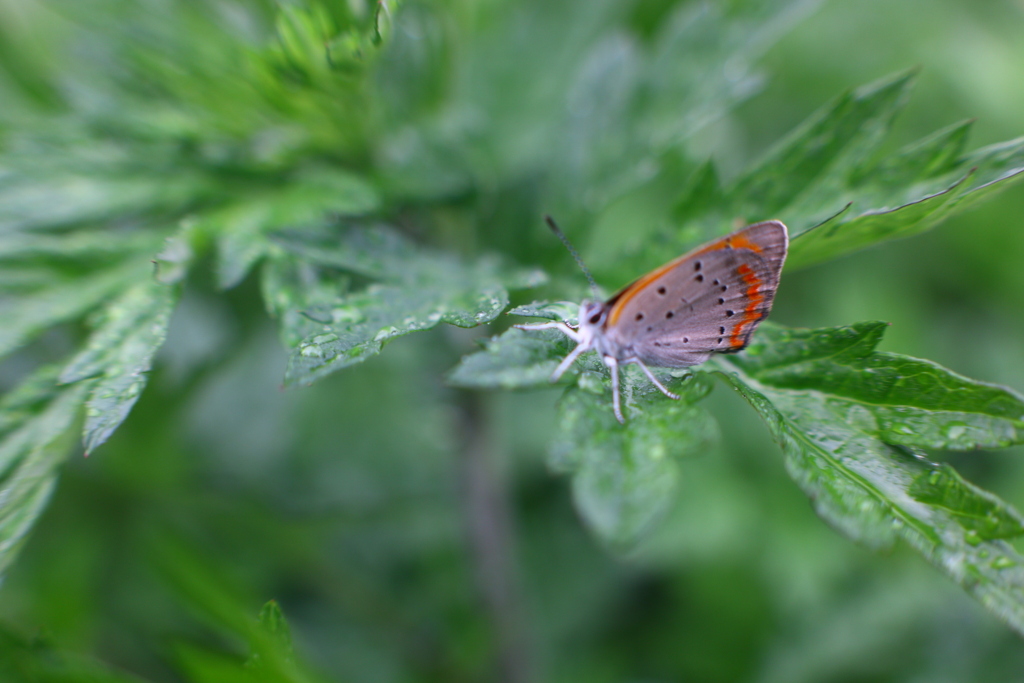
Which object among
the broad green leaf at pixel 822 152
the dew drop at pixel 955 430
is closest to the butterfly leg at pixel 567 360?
the broad green leaf at pixel 822 152

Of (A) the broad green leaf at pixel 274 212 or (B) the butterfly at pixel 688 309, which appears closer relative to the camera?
(B) the butterfly at pixel 688 309

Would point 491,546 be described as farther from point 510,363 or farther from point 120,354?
point 120,354

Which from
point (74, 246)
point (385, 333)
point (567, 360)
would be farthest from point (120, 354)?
point (567, 360)

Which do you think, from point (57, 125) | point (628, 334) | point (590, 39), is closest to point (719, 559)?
point (628, 334)

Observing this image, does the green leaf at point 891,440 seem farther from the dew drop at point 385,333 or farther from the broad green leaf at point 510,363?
the dew drop at point 385,333

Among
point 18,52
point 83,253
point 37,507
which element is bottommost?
point 37,507

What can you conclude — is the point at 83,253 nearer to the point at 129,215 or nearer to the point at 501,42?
the point at 129,215

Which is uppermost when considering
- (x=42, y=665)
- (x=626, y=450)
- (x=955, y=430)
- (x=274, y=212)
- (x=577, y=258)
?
(x=274, y=212)
